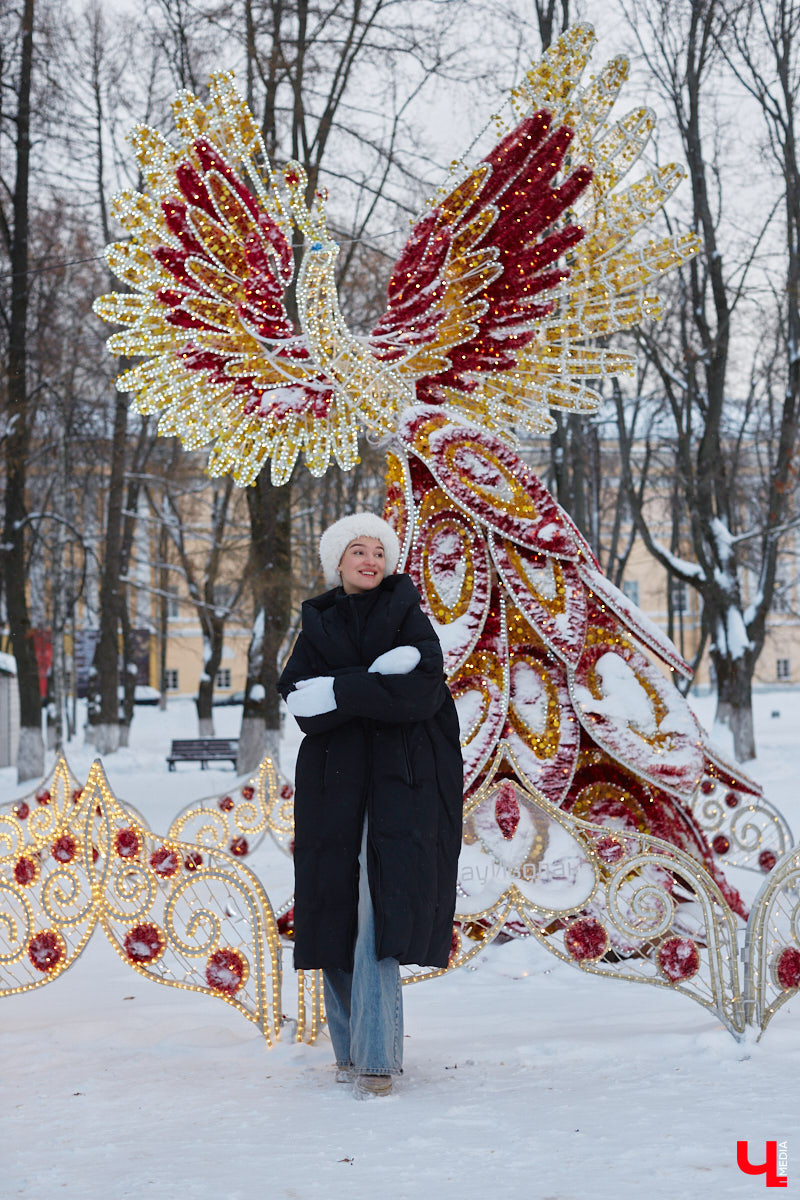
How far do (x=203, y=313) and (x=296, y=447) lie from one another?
0.77 meters

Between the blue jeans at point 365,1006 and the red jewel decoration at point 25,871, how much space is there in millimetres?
1513

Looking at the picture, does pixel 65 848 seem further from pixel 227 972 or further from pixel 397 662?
pixel 397 662

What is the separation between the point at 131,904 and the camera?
4.44 m

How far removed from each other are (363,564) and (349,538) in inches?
4.0

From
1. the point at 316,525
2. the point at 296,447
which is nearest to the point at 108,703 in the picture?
the point at 316,525

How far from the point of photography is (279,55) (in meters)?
13.9

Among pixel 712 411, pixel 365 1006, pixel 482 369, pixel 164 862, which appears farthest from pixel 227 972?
pixel 712 411

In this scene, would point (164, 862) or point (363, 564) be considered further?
point (164, 862)

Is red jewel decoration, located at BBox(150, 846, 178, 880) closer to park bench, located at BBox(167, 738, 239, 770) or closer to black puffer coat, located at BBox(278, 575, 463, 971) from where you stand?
black puffer coat, located at BBox(278, 575, 463, 971)

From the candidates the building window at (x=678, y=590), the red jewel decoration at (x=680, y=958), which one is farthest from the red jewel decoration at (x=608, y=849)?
the building window at (x=678, y=590)

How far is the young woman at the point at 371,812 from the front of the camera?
362 centimetres

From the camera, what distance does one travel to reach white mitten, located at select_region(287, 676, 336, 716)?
12.1 ft

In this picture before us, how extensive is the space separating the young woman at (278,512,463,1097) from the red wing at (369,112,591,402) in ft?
7.50

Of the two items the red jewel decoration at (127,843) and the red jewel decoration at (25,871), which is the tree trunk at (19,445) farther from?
the red jewel decoration at (127,843)
